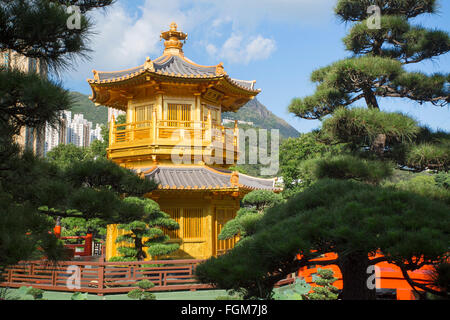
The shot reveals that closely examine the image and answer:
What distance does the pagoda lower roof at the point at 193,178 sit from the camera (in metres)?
11.6

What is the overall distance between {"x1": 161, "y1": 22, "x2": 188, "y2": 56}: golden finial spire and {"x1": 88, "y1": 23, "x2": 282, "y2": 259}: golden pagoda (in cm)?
135

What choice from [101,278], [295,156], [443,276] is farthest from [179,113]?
[295,156]

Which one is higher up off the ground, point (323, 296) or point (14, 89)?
point (14, 89)

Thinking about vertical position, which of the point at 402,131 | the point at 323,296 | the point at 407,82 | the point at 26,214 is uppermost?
the point at 407,82

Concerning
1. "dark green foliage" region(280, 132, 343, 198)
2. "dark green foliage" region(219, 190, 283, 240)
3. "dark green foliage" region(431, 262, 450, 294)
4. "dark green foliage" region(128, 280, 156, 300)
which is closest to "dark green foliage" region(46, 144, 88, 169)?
"dark green foliage" region(280, 132, 343, 198)

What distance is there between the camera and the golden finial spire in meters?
15.0

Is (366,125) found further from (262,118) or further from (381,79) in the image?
(262,118)

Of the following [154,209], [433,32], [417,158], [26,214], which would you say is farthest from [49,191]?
[433,32]

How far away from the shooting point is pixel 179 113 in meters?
13.1

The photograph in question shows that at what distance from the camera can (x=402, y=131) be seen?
802 centimetres

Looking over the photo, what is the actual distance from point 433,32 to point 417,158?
302 centimetres

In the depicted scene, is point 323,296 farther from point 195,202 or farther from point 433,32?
point 433,32

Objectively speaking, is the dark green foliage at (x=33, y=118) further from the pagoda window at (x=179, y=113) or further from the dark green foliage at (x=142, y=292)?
the pagoda window at (x=179, y=113)

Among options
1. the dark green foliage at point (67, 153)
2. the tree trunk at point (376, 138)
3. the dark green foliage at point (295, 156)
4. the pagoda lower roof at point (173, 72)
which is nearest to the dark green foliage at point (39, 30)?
the tree trunk at point (376, 138)
